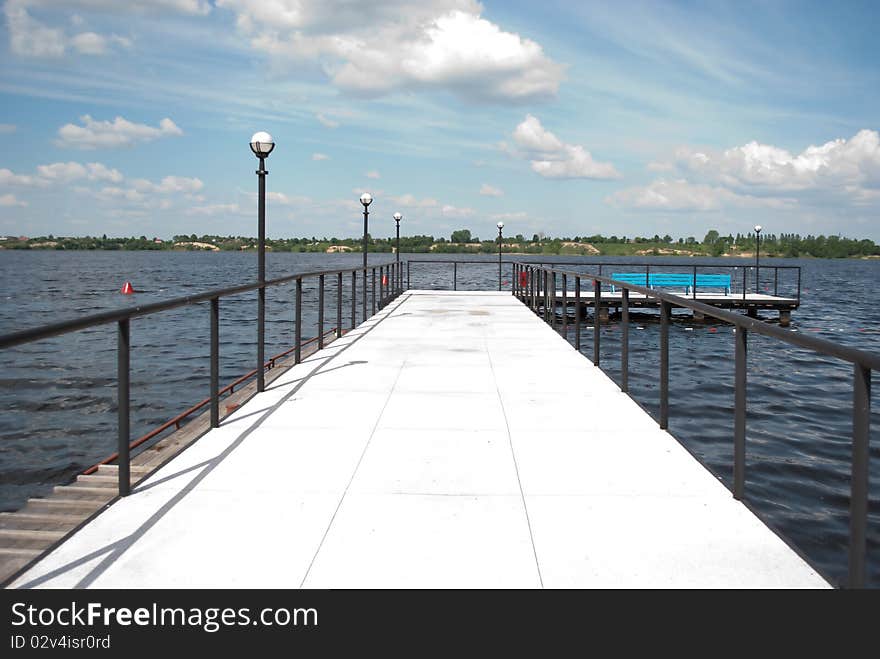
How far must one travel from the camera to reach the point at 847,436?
11.0 metres

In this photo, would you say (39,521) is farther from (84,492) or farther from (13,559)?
(13,559)

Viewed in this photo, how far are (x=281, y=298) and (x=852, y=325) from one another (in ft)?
97.4

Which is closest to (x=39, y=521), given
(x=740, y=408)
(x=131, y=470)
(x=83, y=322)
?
(x=131, y=470)

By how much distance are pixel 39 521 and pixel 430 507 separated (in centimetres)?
211

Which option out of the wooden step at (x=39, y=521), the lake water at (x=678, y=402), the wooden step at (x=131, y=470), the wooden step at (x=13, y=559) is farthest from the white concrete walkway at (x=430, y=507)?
the lake water at (x=678, y=402)

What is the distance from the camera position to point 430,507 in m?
3.93

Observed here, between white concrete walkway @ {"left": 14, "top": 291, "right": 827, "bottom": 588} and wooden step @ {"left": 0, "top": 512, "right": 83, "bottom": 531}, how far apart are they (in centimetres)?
31

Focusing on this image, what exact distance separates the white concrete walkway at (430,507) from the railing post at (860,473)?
313 mm

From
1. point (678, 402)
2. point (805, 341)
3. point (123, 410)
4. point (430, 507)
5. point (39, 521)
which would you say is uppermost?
point (805, 341)

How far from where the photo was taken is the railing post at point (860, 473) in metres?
2.66

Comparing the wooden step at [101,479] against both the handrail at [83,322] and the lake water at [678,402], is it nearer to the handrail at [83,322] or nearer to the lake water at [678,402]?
the handrail at [83,322]

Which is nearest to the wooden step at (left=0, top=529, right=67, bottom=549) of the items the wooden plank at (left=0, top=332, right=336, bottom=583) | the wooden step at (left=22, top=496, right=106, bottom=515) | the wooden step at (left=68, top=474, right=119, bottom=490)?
the wooden plank at (left=0, top=332, right=336, bottom=583)
